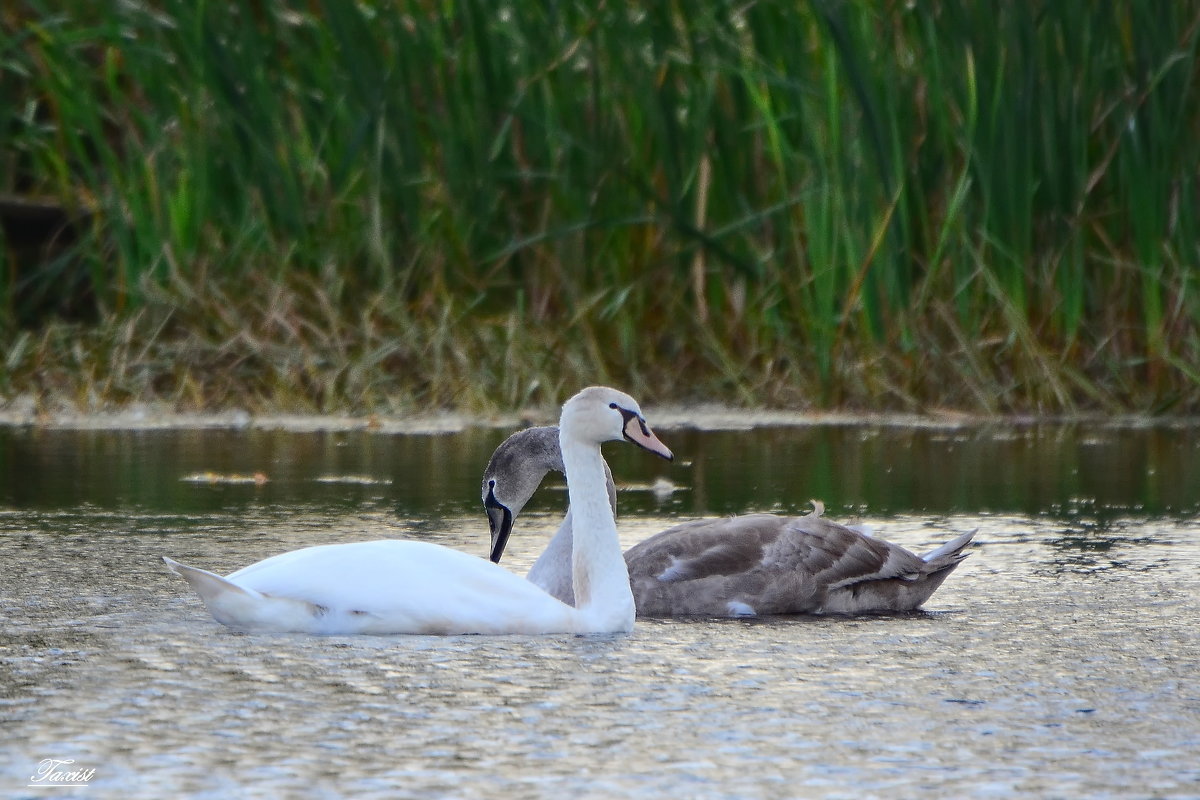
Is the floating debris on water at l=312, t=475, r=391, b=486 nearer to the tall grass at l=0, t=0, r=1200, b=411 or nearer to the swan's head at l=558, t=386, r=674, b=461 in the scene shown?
the tall grass at l=0, t=0, r=1200, b=411

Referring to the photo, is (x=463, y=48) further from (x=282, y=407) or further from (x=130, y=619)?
(x=130, y=619)

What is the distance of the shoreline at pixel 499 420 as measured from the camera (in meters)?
9.29

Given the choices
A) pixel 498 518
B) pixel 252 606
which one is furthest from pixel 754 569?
pixel 252 606

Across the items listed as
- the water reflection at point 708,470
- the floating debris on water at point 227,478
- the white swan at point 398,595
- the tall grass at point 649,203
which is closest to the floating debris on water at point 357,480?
the water reflection at point 708,470

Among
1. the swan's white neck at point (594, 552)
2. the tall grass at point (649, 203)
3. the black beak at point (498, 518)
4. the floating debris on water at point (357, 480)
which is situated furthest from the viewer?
the tall grass at point (649, 203)

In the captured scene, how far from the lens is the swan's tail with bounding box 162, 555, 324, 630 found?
15.1ft

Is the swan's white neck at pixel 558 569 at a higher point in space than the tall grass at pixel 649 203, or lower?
lower

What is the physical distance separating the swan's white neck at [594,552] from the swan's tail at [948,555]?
0.86 metres

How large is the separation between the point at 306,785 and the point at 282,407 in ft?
21.3

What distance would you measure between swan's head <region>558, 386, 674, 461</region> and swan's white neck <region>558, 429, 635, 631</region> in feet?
0.13

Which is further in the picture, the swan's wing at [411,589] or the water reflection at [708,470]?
the water reflection at [708,470]

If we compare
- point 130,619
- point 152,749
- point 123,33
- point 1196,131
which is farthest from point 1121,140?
point 152,749

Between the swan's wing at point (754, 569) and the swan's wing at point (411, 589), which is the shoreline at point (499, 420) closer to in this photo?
the swan's wing at point (754, 569)

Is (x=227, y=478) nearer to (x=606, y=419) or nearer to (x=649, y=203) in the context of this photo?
(x=649, y=203)
